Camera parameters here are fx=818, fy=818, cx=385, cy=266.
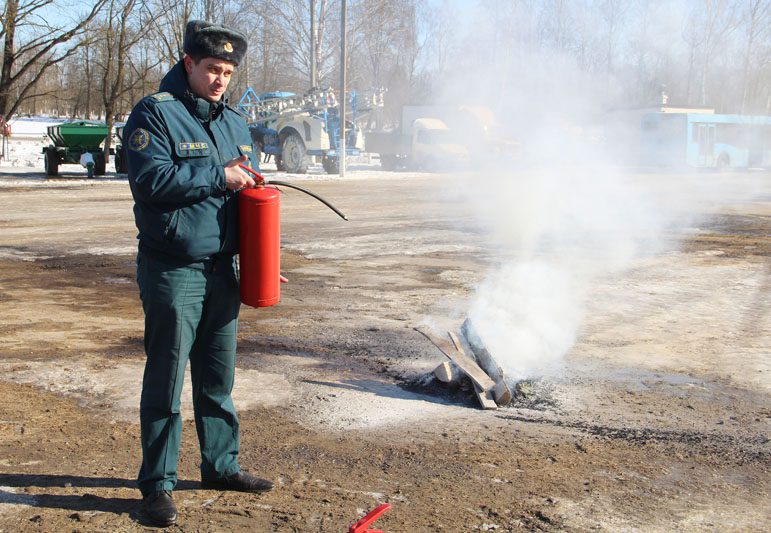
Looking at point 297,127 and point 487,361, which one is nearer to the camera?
point 487,361

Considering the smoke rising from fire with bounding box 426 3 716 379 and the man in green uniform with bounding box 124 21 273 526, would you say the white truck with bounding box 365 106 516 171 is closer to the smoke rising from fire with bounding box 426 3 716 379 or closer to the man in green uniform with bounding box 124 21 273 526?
the smoke rising from fire with bounding box 426 3 716 379

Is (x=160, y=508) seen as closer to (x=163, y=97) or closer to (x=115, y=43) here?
(x=163, y=97)

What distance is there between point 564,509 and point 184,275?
1902mm

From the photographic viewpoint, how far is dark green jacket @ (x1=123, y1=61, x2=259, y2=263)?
3.16m

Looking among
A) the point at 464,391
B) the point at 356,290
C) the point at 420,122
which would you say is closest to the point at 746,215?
the point at 356,290

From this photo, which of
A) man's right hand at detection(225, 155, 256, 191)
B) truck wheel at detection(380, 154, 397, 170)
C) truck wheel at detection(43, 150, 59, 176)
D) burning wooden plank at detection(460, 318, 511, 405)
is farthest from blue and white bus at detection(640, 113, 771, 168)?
man's right hand at detection(225, 155, 256, 191)

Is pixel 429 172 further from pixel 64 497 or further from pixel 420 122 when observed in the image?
pixel 64 497

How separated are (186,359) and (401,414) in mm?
1794

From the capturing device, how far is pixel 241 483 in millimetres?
3621

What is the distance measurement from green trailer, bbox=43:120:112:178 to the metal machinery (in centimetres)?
535

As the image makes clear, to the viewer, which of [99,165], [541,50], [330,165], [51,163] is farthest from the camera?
[330,165]

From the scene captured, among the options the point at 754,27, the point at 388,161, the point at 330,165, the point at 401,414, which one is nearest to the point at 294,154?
the point at 330,165

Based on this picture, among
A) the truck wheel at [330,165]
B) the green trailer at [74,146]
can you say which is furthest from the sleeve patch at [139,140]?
the truck wheel at [330,165]

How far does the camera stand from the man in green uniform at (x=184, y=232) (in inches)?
126
